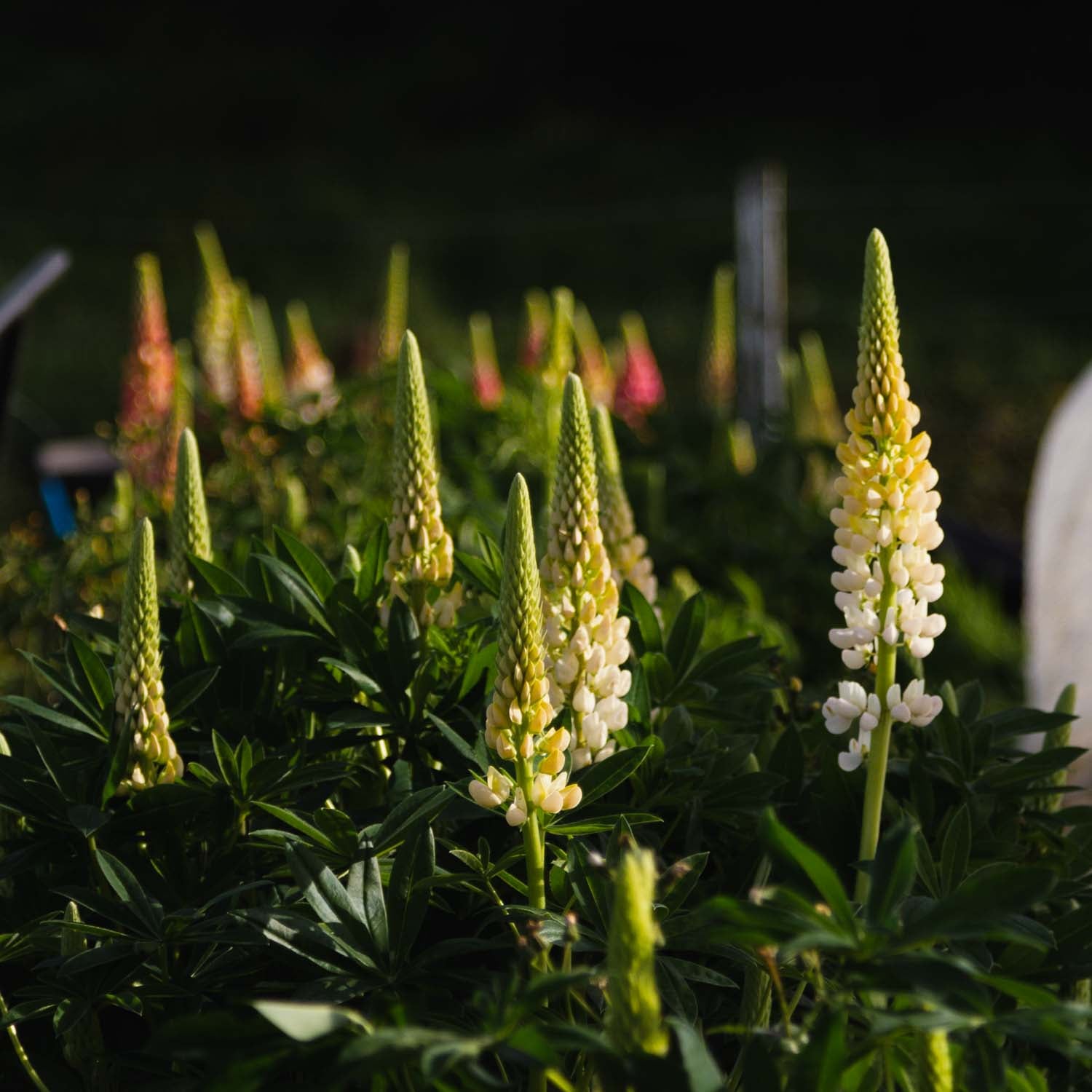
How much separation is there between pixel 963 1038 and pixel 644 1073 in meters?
0.21

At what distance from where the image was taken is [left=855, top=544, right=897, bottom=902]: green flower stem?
101 centimetres

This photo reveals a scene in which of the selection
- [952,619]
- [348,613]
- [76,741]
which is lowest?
[952,619]

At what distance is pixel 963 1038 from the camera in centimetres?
80

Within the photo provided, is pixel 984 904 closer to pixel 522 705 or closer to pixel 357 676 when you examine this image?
pixel 522 705

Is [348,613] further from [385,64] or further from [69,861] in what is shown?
[385,64]

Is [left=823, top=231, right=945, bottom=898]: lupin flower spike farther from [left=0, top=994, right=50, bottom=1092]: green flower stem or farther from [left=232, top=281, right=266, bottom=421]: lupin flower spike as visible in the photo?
[left=232, top=281, right=266, bottom=421]: lupin flower spike

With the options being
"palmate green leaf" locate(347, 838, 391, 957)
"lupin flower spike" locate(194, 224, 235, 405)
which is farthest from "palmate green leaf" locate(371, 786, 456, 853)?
"lupin flower spike" locate(194, 224, 235, 405)

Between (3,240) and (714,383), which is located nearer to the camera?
(714,383)

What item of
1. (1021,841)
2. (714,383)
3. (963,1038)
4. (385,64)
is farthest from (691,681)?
(385,64)

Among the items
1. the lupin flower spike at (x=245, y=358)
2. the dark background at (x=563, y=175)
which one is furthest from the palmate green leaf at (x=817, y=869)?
the dark background at (x=563, y=175)

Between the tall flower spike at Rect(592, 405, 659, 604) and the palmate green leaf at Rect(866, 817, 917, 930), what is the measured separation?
602mm

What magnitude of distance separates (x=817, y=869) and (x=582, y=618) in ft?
1.12

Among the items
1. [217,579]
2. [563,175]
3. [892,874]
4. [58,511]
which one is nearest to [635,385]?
[58,511]

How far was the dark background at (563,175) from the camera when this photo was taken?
850 centimetres
